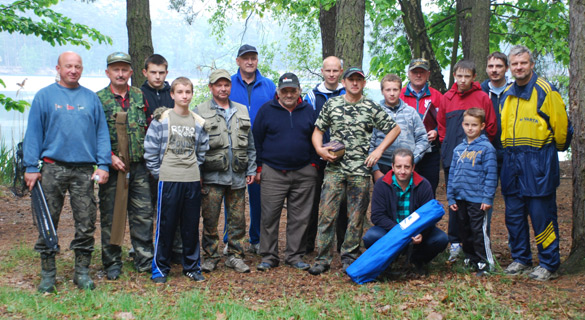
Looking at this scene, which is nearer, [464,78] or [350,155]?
[350,155]

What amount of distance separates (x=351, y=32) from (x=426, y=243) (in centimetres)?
341

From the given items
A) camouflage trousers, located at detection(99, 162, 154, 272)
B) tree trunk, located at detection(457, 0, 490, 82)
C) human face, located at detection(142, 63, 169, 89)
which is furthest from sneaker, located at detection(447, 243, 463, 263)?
tree trunk, located at detection(457, 0, 490, 82)

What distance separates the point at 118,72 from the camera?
5836mm

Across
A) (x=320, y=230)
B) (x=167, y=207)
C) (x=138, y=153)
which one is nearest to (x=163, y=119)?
(x=138, y=153)

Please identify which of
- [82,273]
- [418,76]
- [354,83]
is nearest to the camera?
[82,273]

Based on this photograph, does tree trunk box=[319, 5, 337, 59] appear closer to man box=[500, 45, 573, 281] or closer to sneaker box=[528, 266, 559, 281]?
man box=[500, 45, 573, 281]

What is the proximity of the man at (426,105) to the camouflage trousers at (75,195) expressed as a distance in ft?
12.6

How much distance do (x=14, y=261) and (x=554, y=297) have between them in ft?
20.0

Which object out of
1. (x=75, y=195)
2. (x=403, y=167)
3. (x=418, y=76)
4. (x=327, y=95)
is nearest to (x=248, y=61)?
(x=327, y=95)

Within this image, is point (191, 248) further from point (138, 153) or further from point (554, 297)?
point (554, 297)

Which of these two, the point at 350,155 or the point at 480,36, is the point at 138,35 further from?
the point at 480,36

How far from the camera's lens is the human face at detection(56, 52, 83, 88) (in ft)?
17.5

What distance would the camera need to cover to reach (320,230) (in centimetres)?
614

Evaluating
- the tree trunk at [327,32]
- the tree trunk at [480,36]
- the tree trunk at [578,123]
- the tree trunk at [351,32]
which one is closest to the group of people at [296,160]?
the tree trunk at [578,123]
